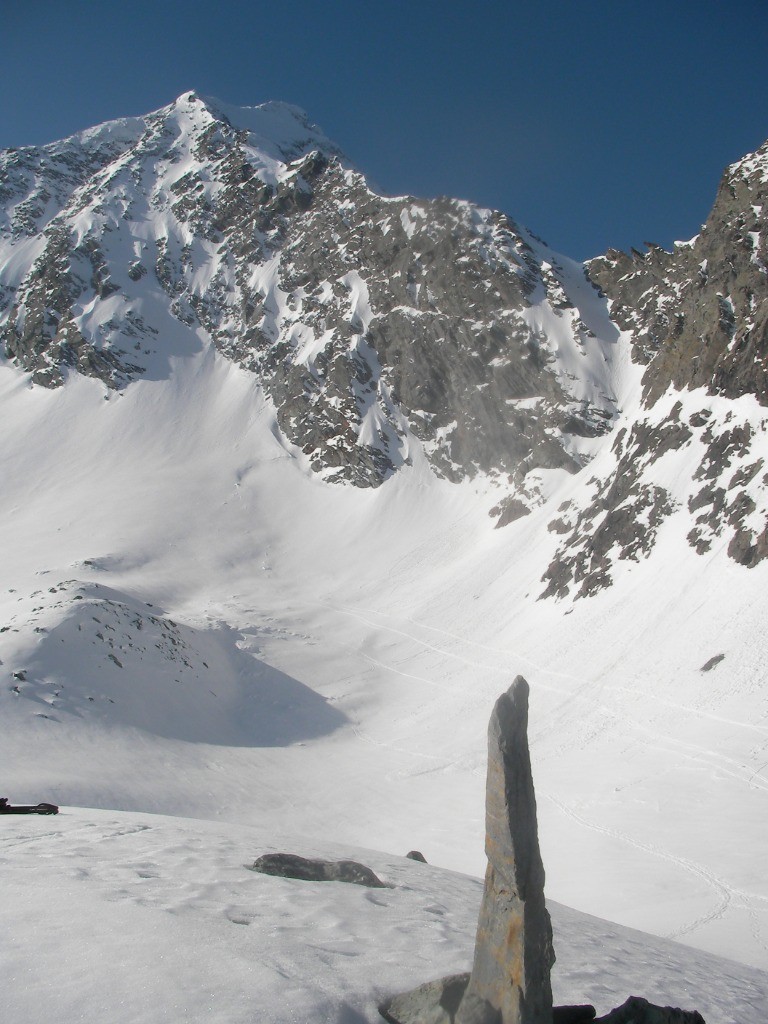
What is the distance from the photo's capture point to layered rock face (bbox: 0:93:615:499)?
75.9 m

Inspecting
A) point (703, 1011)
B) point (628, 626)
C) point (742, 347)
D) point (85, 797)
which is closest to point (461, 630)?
point (628, 626)

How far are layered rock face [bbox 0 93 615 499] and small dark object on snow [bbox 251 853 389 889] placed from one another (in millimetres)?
56834

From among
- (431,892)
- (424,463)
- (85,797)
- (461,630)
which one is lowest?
(85,797)

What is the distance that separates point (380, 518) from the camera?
70.4m

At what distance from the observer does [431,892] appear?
35.8ft

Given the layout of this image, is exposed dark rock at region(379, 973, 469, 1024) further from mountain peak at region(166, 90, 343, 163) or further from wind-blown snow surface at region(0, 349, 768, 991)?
mountain peak at region(166, 90, 343, 163)

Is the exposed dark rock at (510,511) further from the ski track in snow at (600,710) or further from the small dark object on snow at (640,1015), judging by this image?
the small dark object on snow at (640,1015)

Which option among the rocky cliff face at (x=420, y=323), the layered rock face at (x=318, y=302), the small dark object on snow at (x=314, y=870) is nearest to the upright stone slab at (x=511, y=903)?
the small dark object on snow at (x=314, y=870)

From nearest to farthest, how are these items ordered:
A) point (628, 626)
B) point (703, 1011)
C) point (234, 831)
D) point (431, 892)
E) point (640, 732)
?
point (703, 1011)
point (431, 892)
point (234, 831)
point (640, 732)
point (628, 626)

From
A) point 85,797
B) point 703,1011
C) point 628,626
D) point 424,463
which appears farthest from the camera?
point 424,463

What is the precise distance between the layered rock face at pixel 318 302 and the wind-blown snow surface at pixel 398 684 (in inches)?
398

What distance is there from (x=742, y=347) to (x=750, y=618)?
2225cm

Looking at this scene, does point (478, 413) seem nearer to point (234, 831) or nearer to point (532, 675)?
point (532, 675)

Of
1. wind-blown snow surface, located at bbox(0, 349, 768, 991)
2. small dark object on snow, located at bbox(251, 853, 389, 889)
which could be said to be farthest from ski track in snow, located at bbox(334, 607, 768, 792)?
small dark object on snow, located at bbox(251, 853, 389, 889)
